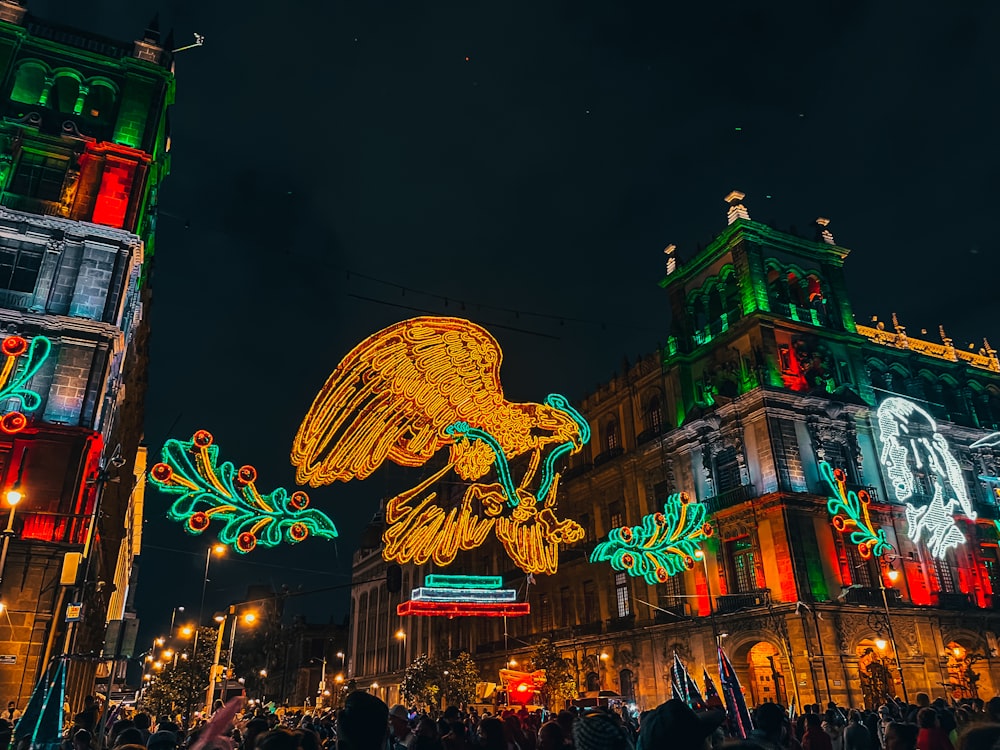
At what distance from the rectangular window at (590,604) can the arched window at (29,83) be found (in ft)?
120

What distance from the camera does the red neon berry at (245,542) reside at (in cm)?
1678

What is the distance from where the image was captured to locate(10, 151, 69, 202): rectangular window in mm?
24062

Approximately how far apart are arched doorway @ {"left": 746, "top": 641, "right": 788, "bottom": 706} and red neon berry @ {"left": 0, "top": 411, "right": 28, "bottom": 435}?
29326 millimetres

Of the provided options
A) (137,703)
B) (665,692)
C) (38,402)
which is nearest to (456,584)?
(38,402)

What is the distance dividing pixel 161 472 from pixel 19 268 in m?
12.0

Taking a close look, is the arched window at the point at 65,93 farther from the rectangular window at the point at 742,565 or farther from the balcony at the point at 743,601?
the balcony at the point at 743,601

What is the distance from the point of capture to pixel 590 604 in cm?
4212

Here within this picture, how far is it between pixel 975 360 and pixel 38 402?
162ft

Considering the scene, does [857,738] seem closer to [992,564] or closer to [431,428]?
[431,428]

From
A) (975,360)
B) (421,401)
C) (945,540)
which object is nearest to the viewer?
(421,401)

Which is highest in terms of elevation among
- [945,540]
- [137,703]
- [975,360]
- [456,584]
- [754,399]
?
[975,360]

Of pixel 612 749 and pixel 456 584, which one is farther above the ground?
pixel 456 584

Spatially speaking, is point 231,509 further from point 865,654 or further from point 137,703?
point 137,703

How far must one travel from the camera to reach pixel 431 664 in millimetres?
49625
